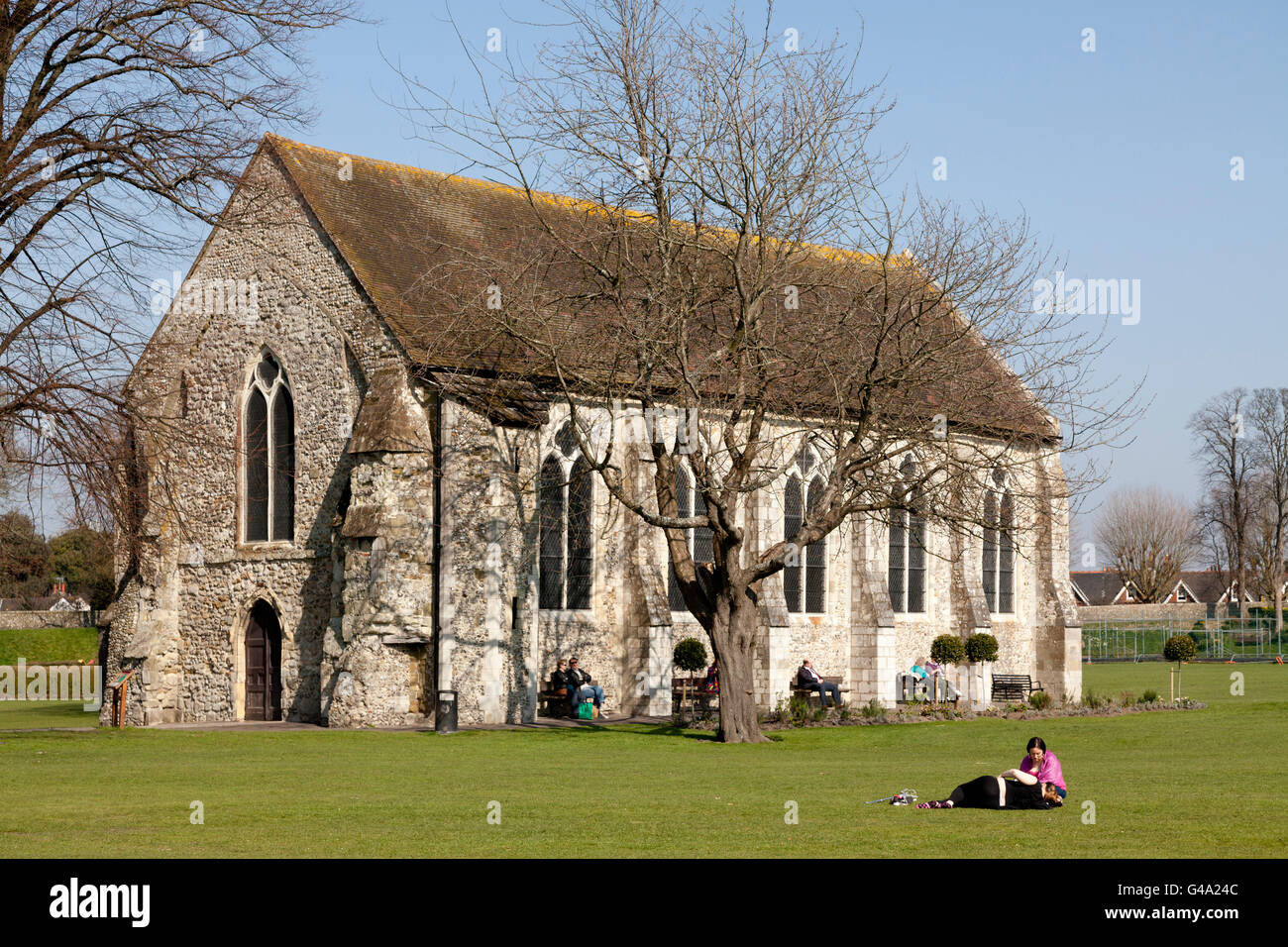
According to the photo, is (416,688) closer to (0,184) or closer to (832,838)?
(0,184)

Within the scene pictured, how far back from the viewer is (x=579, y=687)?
2773cm

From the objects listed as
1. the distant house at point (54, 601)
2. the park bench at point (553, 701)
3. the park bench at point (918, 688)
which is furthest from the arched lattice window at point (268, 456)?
the distant house at point (54, 601)

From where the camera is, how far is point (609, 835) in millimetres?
11742

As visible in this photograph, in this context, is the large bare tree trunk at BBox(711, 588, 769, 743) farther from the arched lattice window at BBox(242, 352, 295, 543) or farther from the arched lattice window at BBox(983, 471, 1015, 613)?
the arched lattice window at BBox(983, 471, 1015, 613)

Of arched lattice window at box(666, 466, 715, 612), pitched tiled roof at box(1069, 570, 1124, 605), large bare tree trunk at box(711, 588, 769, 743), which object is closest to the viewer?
large bare tree trunk at box(711, 588, 769, 743)

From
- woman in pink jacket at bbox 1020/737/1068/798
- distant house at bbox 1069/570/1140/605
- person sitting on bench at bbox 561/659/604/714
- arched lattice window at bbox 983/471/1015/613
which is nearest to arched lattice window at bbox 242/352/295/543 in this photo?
→ person sitting on bench at bbox 561/659/604/714

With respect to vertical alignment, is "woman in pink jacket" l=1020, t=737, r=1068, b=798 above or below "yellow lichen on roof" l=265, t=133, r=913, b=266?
below

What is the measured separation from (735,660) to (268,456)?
36.6 feet

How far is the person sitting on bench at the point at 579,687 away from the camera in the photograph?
2766 cm

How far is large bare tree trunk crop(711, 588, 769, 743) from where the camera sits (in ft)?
76.6

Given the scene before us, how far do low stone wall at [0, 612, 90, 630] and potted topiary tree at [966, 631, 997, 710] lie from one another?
45.0 metres

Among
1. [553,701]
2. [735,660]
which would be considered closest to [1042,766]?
[735,660]

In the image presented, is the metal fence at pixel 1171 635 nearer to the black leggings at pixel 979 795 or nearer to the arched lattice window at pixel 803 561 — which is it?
the arched lattice window at pixel 803 561

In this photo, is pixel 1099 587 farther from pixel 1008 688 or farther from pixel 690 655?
pixel 690 655
